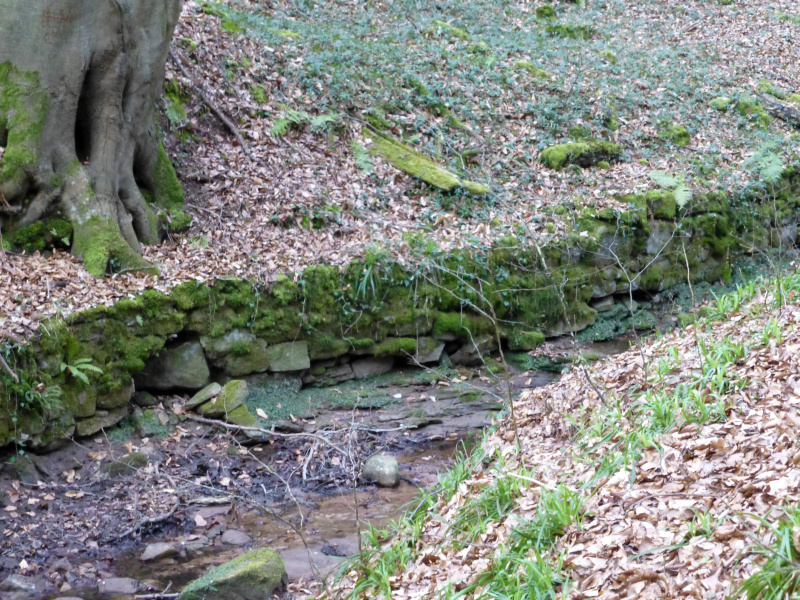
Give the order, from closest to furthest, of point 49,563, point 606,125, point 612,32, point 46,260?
point 49,563 < point 46,260 < point 606,125 < point 612,32

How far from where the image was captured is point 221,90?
1019 cm

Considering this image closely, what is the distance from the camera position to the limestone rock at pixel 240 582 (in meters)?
4.55

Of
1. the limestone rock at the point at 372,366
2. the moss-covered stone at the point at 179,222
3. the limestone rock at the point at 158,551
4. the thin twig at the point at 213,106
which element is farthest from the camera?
the thin twig at the point at 213,106

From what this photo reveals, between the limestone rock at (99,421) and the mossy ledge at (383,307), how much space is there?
0.04ft

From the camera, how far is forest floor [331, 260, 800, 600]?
2.95m

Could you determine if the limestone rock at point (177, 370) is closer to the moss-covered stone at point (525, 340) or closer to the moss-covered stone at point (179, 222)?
the moss-covered stone at point (179, 222)

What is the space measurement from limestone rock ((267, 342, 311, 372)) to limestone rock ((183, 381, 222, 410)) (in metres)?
0.79

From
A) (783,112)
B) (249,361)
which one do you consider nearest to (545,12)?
(783,112)

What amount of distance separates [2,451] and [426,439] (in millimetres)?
4212

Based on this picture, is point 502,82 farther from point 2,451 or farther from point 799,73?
point 2,451

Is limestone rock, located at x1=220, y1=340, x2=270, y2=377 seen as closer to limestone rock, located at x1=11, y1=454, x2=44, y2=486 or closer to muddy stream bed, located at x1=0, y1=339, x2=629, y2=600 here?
muddy stream bed, located at x1=0, y1=339, x2=629, y2=600

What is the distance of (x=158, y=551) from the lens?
17.7ft

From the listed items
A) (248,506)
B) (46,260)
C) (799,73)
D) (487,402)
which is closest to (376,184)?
(487,402)

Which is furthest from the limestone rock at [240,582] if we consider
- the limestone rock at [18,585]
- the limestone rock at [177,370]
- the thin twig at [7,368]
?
the limestone rock at [177,370]
